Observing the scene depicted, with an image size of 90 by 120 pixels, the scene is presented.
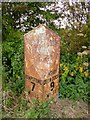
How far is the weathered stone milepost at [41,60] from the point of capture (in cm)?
272

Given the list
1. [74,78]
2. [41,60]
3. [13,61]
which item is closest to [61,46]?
[74,78]

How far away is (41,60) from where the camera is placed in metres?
2.72

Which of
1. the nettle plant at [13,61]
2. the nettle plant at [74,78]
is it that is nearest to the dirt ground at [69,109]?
the nettle plant at [74,78]

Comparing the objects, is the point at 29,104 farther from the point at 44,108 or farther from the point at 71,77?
the point at 71,77

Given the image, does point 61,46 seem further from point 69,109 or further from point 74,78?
point 69,109

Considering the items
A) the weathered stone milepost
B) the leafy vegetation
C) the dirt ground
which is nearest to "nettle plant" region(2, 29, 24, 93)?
the leafy vegetation

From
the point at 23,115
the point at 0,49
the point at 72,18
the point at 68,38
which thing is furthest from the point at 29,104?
the point at 72,18

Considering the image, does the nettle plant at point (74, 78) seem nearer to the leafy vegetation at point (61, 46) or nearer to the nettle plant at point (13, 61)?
the leafy vegetation at point (61, 46)

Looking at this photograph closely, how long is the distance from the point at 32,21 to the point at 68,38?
24.0 inches

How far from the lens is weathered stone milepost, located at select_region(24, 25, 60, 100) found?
272cm

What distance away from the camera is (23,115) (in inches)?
108

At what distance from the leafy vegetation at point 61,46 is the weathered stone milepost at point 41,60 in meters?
0.27

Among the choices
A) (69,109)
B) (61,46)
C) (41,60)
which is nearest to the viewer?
(41,60)

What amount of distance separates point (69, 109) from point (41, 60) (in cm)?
70
